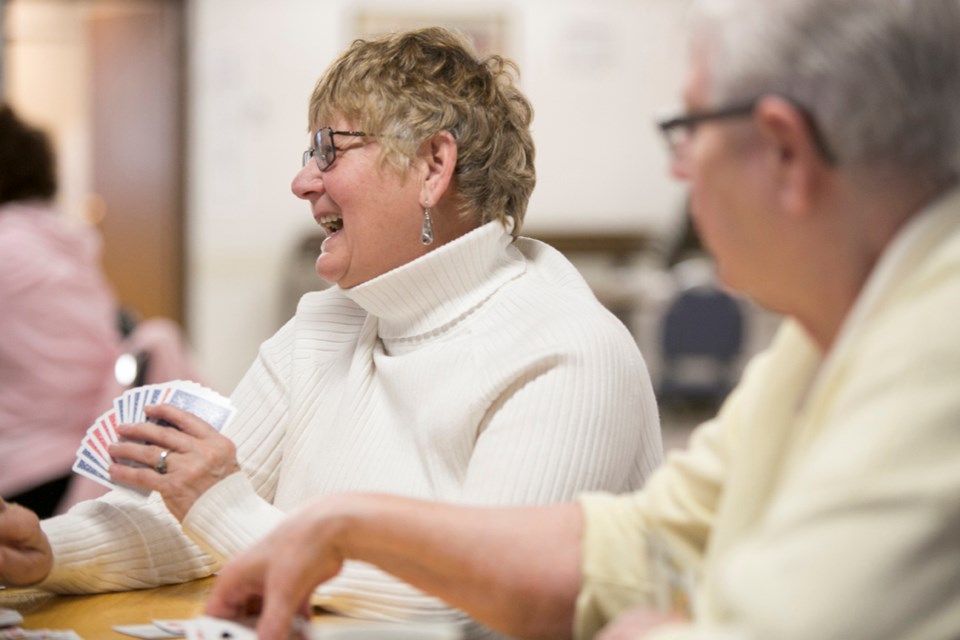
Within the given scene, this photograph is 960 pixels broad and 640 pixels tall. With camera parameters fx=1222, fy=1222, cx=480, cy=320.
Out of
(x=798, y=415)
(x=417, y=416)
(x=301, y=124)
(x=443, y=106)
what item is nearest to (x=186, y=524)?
(x=417, y=416)

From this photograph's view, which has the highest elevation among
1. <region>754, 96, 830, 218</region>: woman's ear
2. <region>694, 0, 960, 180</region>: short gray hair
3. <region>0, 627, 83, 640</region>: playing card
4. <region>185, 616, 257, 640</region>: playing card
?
<region>694, 0, 960, 180</region>: short gray hair

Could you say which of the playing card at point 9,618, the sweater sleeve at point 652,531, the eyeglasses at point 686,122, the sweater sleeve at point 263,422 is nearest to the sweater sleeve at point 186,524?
the sweater sleeve at point 263,422

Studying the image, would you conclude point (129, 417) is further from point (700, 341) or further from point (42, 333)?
point (700, 341)

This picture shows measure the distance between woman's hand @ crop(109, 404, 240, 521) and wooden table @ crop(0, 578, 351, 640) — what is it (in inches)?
5.2

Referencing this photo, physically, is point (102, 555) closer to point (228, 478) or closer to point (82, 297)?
point (228, 478)

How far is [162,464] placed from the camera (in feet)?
5.71

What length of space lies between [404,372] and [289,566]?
0.60 meters

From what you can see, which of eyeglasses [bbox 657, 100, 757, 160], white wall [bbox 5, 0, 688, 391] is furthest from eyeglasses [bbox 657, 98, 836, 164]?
white wall [bbox 5, 0, 688, 391]

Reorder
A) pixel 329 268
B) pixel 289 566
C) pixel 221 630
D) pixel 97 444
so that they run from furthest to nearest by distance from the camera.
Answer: pixel 329 268, pixel 97 444, pixel 221 630, pixel 289 566

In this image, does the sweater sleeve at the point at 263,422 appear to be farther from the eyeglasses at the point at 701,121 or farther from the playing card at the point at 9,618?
the eyeglasses at the point at 701,121

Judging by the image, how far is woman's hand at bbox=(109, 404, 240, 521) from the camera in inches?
67.9

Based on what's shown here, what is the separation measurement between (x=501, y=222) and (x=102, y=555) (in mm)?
798

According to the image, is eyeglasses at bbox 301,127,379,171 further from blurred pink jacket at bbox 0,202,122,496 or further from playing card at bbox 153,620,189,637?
blurred pink jacket at bbox 0,202,122,496

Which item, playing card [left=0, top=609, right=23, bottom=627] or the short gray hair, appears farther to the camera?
playing card [left=0, top=609, right=23, bottom=627]
